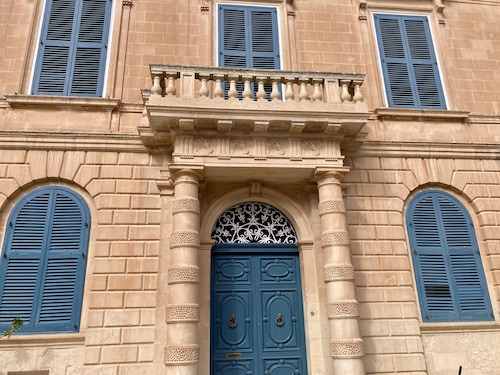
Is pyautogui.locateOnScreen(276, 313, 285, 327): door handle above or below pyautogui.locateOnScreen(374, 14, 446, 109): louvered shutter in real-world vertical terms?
below

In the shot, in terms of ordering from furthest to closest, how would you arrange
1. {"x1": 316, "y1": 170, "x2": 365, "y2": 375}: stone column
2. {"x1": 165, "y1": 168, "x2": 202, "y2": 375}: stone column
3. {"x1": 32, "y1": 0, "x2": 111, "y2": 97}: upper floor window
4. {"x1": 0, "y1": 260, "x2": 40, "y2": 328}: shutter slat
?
{"x1": 32, "y1": 0, "x2": 111, "y2": 97}: upper floor window → {"x1": 0, "y1": 260, "x2": 40, "y2": 328}: shutter slat → {"x1": 316, "y1": 170, "x2": 365, "y2": 375}: stone column → {"x1": 165, "y1": 168, "x2": 202, "y2": 375}: stone column

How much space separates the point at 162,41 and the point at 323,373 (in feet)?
23.6

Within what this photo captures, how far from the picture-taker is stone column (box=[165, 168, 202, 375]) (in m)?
6.18

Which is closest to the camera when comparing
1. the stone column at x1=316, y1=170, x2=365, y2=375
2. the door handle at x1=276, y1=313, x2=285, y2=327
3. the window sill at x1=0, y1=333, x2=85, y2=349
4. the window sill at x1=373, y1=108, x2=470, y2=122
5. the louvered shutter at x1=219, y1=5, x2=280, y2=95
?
the stone column at x1=316, y1=170, x2=365, y2=375

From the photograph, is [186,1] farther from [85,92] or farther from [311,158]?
[311,158]

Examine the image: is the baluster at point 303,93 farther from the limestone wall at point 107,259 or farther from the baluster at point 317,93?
the limestone wall at point 107,259

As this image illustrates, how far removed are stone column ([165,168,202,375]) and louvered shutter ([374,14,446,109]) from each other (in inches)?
196

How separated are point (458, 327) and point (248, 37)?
712 centimetres

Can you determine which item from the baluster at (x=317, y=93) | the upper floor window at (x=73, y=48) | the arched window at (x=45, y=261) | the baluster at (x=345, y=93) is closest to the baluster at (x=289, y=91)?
the baluster at (x=317, y=93)

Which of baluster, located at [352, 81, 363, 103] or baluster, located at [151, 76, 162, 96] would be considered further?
baluster, located at [352, 81, 363, 103]

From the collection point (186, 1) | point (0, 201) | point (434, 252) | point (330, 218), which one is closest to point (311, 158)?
point (330, 218)

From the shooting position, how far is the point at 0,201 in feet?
24.3

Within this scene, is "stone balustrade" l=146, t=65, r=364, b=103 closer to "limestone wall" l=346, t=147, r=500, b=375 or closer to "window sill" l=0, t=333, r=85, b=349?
"limestone wall" l=346, t=147, r=500, b=375

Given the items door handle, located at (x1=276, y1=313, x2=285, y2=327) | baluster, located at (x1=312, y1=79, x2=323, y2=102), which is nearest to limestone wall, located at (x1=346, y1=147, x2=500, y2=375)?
door handle, located at (x1=276, y1=313, x2=285, y2=327)
